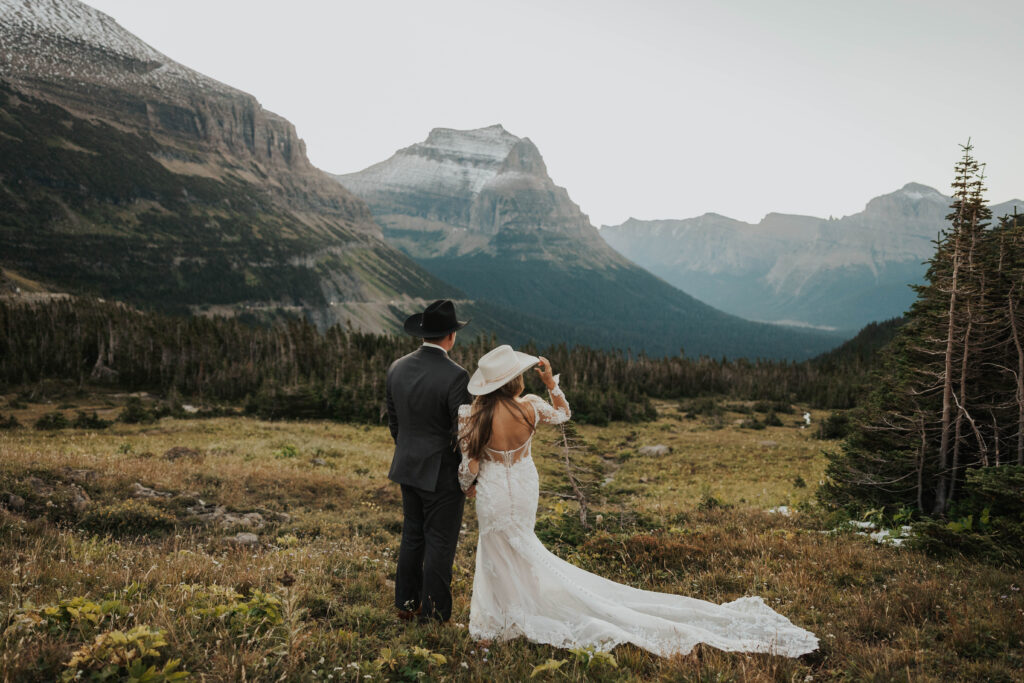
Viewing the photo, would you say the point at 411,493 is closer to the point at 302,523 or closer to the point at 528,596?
the point at 528,596

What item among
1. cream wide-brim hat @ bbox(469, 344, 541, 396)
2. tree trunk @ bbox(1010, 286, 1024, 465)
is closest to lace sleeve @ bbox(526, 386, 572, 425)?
cream wide-brim hat @ bbox(469, 344, 541, 396)

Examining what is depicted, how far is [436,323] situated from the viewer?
6020 millimetres

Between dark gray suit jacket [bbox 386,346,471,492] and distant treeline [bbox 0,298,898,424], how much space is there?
4245 cm

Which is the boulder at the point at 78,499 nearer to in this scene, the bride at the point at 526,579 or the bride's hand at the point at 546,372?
the bride at the point at 526,579

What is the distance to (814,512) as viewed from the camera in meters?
13.4

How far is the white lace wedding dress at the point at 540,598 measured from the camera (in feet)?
18.1

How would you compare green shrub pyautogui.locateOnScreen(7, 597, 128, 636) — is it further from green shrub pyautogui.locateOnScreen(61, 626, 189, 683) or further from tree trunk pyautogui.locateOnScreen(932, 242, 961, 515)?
tree trunk pyautogui.locateOnScreen(932, 242, 961, 515)

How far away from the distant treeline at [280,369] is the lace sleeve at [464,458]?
4263cm

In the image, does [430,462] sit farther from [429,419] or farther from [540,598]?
[540,598]

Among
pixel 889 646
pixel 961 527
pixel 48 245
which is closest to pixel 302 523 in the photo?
pixel 889 646

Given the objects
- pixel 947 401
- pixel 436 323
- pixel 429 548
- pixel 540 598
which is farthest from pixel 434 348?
pixel 947 401

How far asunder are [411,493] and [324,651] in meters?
1.86

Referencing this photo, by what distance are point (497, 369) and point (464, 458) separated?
3.79ft

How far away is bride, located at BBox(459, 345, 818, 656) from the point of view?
553cm
